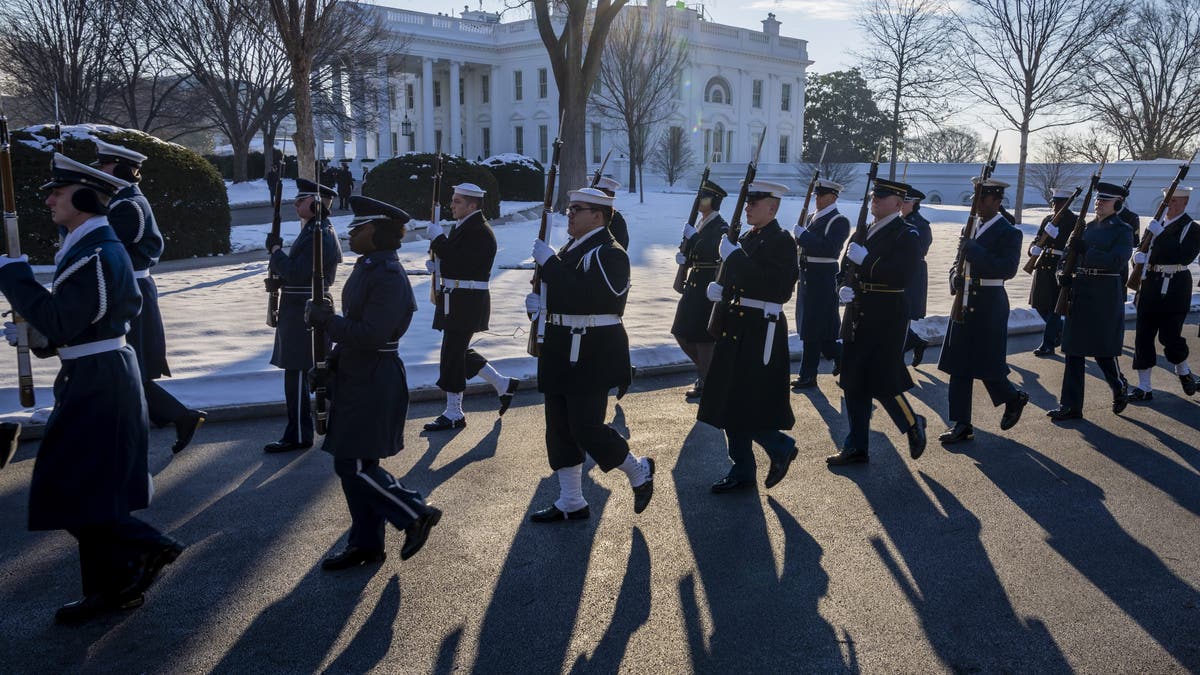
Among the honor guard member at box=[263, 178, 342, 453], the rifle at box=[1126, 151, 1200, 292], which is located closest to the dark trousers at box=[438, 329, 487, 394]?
the honor guard member at box=[263, 178, 342, 453]

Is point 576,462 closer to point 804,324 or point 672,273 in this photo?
point 804,324

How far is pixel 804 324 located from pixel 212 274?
32.2ft

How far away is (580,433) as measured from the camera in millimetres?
5270

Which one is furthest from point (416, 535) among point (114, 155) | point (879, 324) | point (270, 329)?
point (270, 329)

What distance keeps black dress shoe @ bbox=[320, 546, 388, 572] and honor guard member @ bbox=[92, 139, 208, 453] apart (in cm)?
239

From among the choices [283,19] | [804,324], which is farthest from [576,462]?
[283,19]

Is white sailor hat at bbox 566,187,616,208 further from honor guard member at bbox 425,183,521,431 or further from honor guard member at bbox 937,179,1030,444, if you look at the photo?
honor guard member at bbox 937,179,1030,444

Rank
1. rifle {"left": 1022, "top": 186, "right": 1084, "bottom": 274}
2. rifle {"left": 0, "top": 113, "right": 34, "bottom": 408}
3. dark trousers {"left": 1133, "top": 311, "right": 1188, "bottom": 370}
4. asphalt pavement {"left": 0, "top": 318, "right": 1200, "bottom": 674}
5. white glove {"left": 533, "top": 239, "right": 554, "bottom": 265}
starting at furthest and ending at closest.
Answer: rifle {"left": 1022, "top": 186, "right": 1084, "bottom": 274}, dark trousers {"left": 1133, "top": 311, "right": 1188, "bottom": 370}, white glove {"left": 533, "top": 239, "right": 554, "bottom": 265}, rifle {"left": 0, "top": 113, "right": 34, "bottom": 408}, asphalt pavement {"left": 0, "top": 318, "right": 1200, "bottom": 674}

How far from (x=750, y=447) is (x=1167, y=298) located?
201 inches

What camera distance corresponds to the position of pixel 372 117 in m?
49.2

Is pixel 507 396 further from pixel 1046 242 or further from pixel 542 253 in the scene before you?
pixel 1046 242

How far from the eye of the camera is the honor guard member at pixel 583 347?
515 centimetres

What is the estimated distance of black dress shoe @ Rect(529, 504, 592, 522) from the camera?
540 cm

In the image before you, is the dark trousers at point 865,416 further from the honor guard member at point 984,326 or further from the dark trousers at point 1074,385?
the dark trousers at point 1074,385
